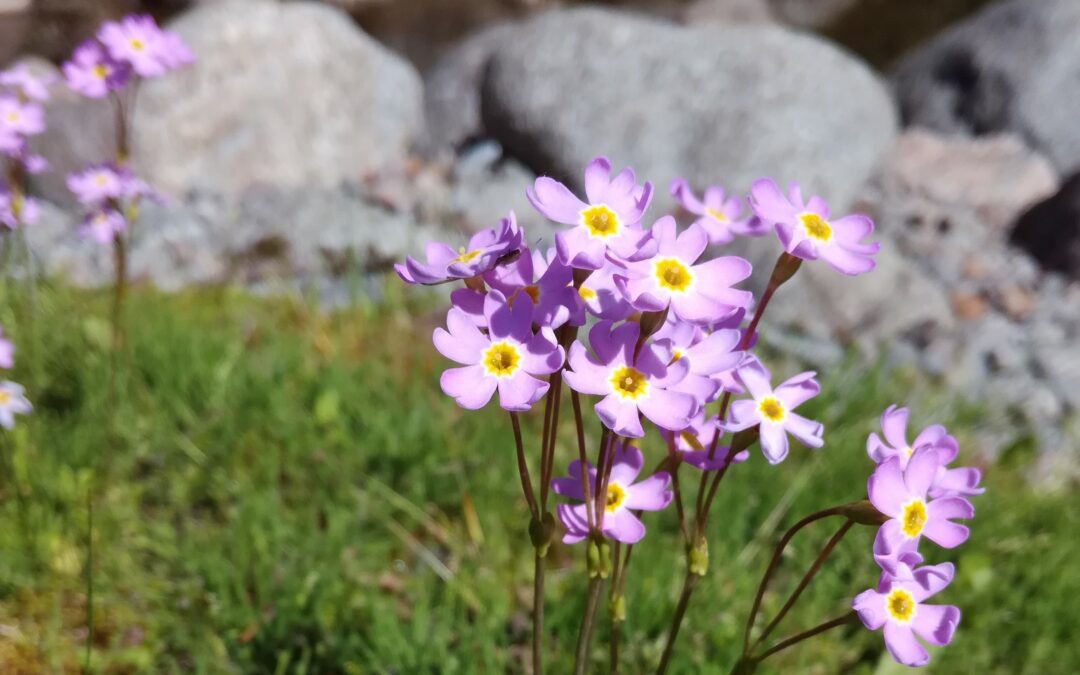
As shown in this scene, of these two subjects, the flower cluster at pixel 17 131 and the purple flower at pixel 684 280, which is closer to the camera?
the purple flower at pixel 684 280

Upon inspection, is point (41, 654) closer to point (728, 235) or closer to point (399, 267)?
point (399, 267)

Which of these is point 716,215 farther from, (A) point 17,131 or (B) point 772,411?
(A) point 17,131

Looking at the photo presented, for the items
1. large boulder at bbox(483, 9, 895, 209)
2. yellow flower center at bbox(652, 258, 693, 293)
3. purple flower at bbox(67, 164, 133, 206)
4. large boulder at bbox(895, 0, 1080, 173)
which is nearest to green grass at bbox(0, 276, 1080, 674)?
purple flower at bbox(67, 164, 133, 206)

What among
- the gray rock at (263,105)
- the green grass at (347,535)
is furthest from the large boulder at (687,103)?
the green grass at (347,535)

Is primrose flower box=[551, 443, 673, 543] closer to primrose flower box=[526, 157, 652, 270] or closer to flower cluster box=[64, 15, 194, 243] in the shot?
primrose flower box=[526, 157, 652, 270]

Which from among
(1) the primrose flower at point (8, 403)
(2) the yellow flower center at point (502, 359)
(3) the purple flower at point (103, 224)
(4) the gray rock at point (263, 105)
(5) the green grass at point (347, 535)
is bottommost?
(4) the gray rock at point (263, 105)

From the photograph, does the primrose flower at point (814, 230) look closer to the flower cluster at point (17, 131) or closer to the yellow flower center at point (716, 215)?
the yellow flower center at point (716, 215)

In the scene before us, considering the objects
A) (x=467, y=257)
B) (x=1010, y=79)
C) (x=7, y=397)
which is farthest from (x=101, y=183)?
(x=1010, y=79)

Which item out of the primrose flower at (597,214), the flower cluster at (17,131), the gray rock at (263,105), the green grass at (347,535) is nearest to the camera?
the primrose flower at (597,214)
